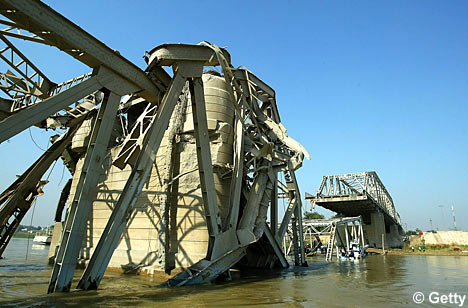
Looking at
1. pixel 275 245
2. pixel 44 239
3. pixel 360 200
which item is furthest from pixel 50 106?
pixel 44 239

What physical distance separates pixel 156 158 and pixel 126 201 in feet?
29.0

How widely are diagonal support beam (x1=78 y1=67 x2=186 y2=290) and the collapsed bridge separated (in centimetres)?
3

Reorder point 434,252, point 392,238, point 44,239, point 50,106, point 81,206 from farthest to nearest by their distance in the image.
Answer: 1. point 44,239
2. point 392,238
3. point 434,252
4. point 81,206
5. point 50,106

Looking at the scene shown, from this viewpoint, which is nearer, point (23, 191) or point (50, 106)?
point (50, 106)

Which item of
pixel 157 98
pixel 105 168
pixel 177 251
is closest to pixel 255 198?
pixel 177 251

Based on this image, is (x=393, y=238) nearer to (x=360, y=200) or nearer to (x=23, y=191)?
(x=360, y=200)

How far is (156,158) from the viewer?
18.2 meters

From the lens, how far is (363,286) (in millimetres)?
12492

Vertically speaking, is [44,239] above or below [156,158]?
below

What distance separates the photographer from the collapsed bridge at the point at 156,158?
8.81 m

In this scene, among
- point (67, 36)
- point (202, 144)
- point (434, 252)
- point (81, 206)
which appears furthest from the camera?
point (434, 252)

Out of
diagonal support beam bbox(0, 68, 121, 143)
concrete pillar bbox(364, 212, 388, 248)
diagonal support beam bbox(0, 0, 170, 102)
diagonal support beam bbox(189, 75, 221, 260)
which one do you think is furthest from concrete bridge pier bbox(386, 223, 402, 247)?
diagonal support beam bbox(0, 68, 121, 143)

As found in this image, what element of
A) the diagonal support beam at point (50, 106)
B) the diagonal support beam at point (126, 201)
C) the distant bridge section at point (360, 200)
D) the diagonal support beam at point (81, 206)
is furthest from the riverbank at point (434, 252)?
the diagonal support beam at point (50, 106)

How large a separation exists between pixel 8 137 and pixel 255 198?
12013 millimetres
